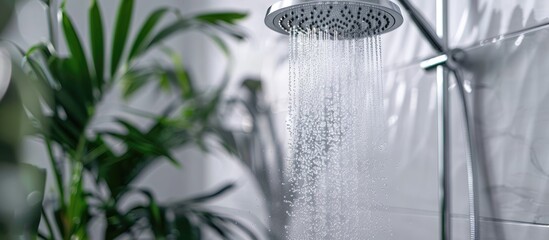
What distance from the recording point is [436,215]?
2.41 feet

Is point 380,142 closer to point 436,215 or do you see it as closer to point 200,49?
point 436,215

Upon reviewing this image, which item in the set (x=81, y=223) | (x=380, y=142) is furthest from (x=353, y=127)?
(x=81, y=223)

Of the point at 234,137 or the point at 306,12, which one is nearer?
the point at 306,12

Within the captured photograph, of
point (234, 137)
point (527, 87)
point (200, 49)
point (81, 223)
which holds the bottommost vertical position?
point (81, 223)

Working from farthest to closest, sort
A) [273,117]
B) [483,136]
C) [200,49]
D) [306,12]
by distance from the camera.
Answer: [200,49]
[273,117]
[483,136]
[306,12]

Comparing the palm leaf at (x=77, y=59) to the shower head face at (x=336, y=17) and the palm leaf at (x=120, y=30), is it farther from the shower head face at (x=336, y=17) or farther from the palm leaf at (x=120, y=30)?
the shower head face at (x=336, y=17)

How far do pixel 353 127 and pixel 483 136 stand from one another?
0.57 feet

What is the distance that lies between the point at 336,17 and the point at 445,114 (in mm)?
228

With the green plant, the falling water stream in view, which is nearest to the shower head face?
the falling water stream

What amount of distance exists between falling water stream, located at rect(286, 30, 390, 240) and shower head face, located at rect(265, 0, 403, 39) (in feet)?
0.07

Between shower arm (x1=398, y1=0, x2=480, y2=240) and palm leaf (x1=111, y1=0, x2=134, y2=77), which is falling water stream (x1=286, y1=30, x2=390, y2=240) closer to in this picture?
shower arm (x1=398, y1=0, x2=480, y2=240)

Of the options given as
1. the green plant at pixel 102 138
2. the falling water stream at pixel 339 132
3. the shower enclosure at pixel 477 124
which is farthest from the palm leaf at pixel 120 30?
the shower enclosure at pixel 477 124

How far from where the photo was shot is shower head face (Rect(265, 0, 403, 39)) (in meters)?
0.52

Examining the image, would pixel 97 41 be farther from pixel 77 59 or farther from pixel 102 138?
pixel 102 138
